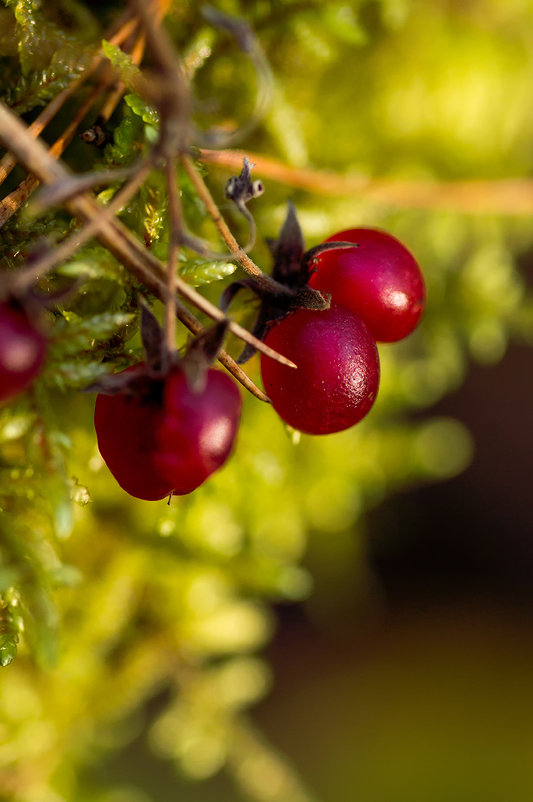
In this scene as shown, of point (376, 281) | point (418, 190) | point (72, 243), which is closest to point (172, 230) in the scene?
point (72, 243)

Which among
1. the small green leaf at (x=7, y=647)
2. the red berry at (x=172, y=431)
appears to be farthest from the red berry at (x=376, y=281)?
the small green leaf at (x=7, y=647)

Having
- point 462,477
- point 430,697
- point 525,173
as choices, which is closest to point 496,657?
point 430,697

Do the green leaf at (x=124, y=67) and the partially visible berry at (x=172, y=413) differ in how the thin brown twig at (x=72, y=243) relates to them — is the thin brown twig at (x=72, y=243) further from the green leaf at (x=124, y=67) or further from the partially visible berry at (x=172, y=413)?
the green leaf at (x=124, y=67)

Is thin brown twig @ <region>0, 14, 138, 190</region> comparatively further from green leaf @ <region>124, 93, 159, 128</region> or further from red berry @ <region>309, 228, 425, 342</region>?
red berry @ <region>309, 228, 425, 342</region>

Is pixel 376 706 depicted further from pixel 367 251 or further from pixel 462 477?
pixel 367 251

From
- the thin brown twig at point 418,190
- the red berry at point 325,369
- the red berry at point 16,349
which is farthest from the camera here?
the thin brown twig at point 418,190

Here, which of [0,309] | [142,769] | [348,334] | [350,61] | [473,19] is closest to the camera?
[0,309]

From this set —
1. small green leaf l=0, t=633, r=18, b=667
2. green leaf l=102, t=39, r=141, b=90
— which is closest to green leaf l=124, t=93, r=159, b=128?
green leaf l=102, t=39, r=141, b=90
